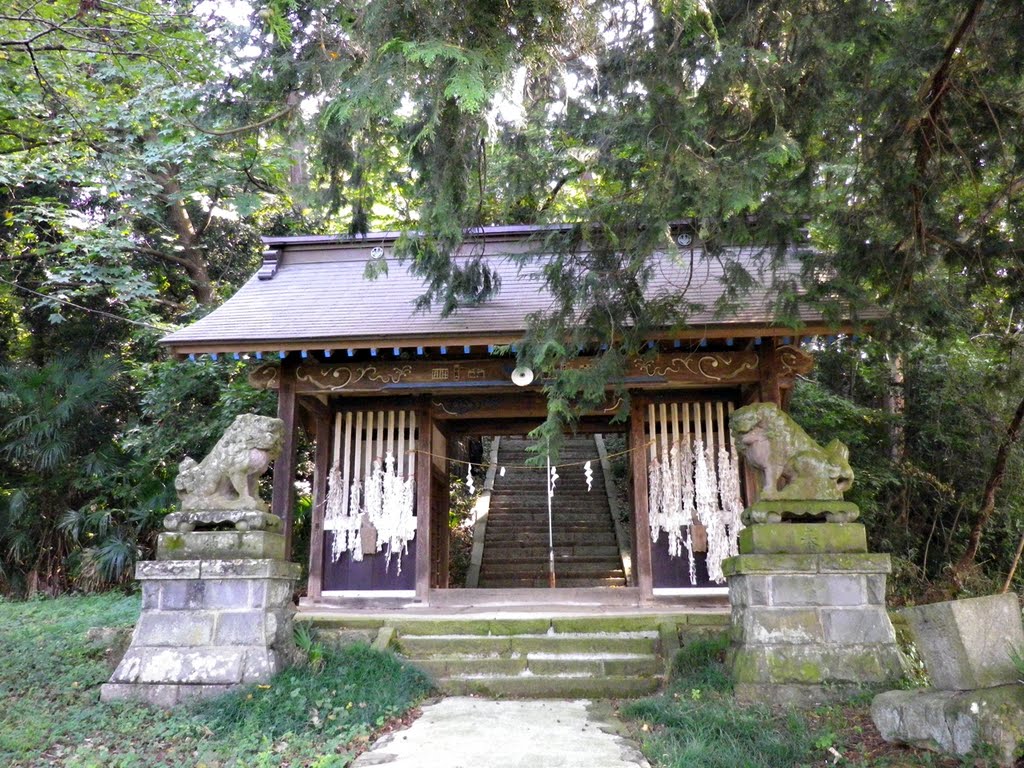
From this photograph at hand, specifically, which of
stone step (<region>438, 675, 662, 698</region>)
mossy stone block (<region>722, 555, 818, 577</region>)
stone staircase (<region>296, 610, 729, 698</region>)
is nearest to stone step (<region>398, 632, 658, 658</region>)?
stone staircase (<region>296, 610, 729, 698</region>)

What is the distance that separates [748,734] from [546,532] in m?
8.47

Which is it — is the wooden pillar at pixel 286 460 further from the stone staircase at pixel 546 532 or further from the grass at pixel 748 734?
the grass at pixel 748 734

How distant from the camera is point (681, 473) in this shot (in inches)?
344

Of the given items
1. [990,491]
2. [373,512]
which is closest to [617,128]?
[373,512]

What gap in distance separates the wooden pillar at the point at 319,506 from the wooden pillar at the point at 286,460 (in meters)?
0.44

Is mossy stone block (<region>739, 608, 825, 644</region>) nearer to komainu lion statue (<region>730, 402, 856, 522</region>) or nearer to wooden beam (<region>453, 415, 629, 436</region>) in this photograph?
komainu lion statue (<region>730, 402, 856, 522</region>)

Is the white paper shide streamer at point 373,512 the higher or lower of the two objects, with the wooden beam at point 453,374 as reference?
lower

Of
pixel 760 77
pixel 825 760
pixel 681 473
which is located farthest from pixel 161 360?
pixel 825 760

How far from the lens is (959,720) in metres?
3.56

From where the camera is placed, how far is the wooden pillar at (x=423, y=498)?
856cm

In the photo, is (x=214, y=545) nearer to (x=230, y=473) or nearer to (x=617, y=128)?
(x=230, y=473)

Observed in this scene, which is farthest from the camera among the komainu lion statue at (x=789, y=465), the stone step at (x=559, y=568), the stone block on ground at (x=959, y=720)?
→ the stone step at (x=559, y=568)

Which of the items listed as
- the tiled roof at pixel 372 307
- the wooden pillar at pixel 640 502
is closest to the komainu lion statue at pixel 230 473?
the tiled roof at pixel 372 307

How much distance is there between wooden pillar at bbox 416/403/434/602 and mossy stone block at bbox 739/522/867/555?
4.15m
